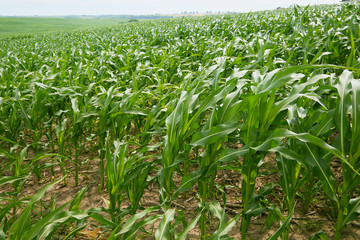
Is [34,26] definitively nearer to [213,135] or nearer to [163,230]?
[213,135]

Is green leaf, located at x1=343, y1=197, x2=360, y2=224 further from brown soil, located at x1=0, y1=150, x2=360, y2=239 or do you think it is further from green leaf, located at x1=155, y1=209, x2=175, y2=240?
green leaf, located at x1=155, y1=209, x2=175, y2=240

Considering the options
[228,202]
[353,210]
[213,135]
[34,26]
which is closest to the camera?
[353,210]

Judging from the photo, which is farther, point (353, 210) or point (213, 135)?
point (213, 135)

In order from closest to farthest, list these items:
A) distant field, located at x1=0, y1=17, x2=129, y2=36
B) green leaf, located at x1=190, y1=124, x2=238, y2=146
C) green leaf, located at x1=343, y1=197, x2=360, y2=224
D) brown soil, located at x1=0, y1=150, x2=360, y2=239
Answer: green leaf, located at x1=343, y1=197, x2=360, y2=224 < green leaf, located at x1=190, y1=124, x2=238, y2=146 < brown soil, located at x1=0, y1=150, x2=360, y2=239 < distant field, located at x1=0, y1=17, x2=129, y2=36

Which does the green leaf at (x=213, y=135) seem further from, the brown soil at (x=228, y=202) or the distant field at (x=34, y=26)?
the distant field at (x=34, y=26)

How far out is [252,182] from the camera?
1.29 meters

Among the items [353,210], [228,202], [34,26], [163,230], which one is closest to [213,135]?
[163,230]

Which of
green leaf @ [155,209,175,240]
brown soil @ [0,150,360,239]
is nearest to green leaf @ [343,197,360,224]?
brown soil @ [0,150,360,239]

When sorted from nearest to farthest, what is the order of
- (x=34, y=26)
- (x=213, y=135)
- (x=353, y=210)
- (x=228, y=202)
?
(x=353, y=210) → (x=213, y=135) → (x=228, y=202) → (x=34, y=26)

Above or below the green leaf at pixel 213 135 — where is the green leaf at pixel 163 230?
below

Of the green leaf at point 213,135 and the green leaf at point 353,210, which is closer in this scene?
the green leaf at point 353,210

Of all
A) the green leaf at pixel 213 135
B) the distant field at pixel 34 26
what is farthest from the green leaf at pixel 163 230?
the distant field at pixel 34 26

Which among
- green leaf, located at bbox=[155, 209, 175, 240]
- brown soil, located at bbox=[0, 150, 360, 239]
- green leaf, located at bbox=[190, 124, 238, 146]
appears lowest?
brown soil, located at bbox=[0, 150, 360, 239]

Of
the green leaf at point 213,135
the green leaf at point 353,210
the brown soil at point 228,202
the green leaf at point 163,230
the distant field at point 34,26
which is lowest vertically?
the brown soil at point 228,202
